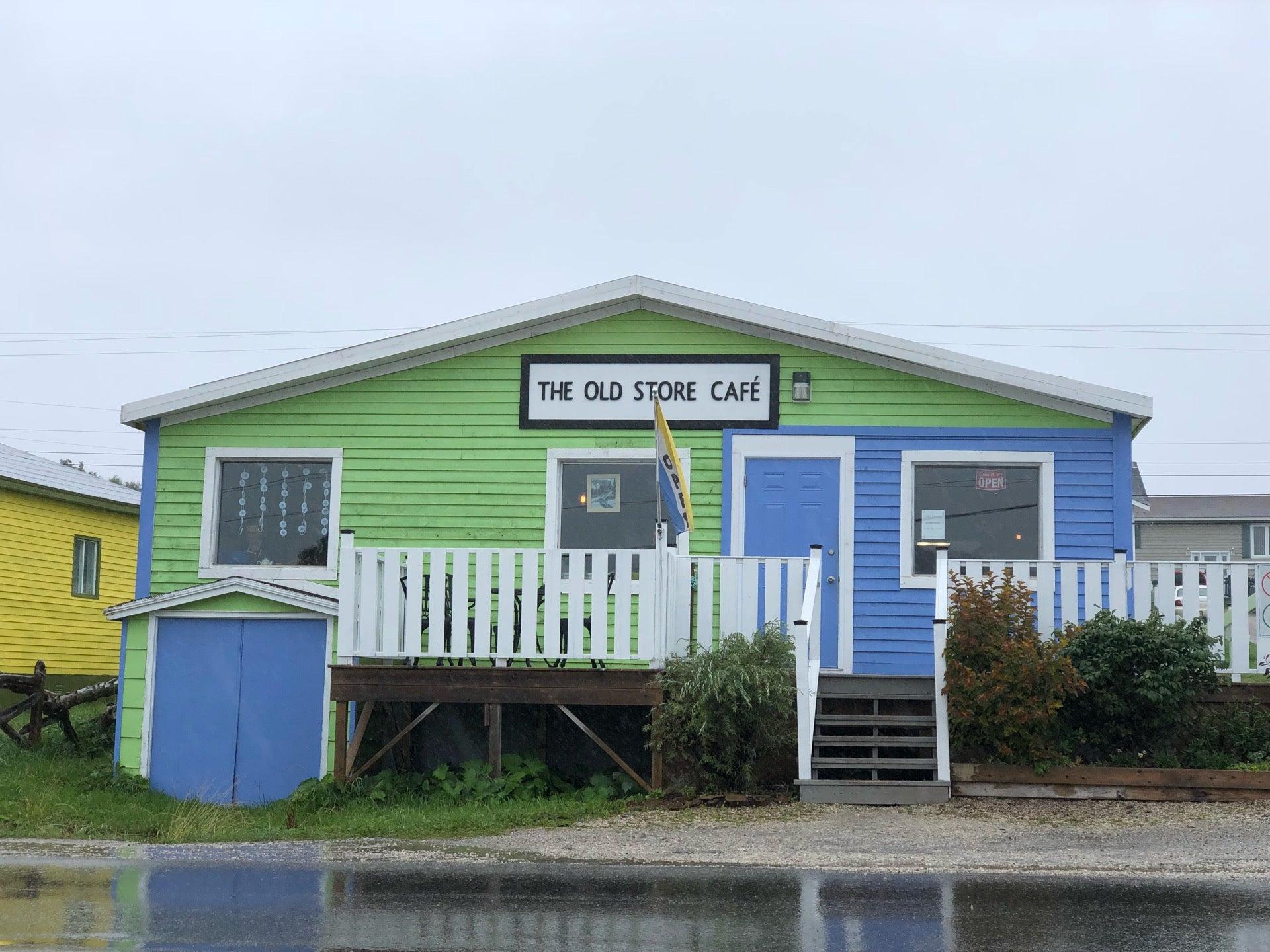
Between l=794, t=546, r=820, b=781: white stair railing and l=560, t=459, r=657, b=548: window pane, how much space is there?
9.17 ft

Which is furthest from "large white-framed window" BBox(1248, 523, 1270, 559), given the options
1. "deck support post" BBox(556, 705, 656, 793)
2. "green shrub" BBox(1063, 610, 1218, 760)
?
"deck support post" BBox(556, 705, 656, 793)

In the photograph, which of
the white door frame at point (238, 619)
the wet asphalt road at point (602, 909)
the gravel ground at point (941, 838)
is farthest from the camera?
the white door frame at point (238, 619)

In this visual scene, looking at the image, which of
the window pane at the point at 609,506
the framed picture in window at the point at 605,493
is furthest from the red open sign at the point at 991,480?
the framed picture in window at the point at 605,493

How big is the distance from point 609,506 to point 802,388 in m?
2.34

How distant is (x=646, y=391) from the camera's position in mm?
14719

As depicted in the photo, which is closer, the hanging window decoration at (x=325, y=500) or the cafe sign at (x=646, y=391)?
the cafe sign at (x=646, y=391)

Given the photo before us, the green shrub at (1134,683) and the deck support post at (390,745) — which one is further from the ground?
the green shrub at (1134,683)

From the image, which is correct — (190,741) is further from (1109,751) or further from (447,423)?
(1109,751)

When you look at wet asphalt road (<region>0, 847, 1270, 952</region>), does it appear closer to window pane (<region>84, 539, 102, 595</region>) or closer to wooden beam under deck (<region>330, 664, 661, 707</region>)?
wooden beam under deck (<region>330, 664, 661, 707</region>)

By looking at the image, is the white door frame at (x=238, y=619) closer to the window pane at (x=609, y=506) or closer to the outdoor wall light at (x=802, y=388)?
the window pane at (x=609, y=506)

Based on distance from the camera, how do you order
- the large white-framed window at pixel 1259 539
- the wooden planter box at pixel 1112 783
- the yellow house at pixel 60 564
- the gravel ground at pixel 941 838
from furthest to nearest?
the large white-framed window at pixel 1259 539, the yellow house at pixel 60 564, the wooden planter box at pixel 1112 783, the gravel ground at pixel 941 838

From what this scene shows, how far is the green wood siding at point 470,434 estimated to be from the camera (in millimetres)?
14445

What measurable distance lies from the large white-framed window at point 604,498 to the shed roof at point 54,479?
36.3 ft

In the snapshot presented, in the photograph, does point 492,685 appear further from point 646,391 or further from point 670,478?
point 646,391
